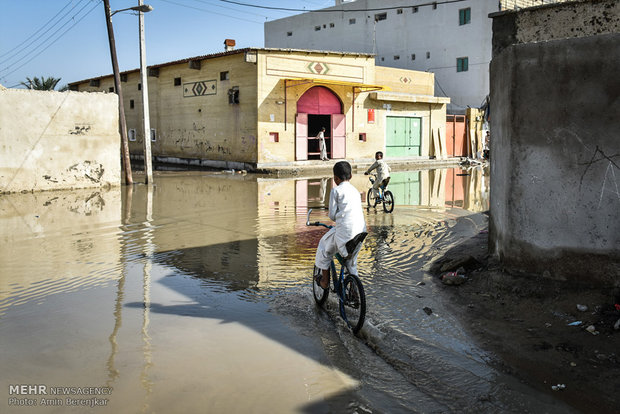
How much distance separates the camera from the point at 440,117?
111 ft

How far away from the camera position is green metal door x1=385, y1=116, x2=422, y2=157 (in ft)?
102

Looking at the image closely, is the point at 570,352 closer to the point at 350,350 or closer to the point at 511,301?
the point at 511,301

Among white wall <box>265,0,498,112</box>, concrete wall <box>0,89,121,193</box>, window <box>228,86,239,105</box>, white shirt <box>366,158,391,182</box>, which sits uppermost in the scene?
white wall <box>265,0,498,112</box>

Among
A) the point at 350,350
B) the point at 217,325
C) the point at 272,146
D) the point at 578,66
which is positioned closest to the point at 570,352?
the point at 350,350

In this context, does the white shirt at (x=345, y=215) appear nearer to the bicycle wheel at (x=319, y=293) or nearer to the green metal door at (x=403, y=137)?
the bicycle wheel at (x=319, y=293)

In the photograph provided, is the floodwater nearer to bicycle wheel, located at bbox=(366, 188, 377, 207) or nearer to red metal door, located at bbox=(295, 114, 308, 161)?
bicycle wheel, located at bbox=(366, 188, 377, 207)

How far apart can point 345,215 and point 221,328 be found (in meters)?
1.64

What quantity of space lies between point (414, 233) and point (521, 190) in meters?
4.28

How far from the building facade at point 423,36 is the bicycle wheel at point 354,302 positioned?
117 feet

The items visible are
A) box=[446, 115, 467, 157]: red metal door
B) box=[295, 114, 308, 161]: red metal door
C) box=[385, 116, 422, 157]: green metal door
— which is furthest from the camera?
box=[446, 115, 467, 157]: red metal door

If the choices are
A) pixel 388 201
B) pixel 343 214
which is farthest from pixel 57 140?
pixel 343 214

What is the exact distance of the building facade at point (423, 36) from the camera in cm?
3881

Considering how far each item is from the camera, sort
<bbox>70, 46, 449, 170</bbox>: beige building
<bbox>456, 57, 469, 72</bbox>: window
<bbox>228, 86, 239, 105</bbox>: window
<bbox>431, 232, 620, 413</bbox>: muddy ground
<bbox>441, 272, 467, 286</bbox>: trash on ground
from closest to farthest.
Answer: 1. <bbox>431, 232, 620, 413</bbox>: muddy ground
2. <bbox>441, 272, 467, 286</bbox>: trash on ground
3. <bbox>70, 46, 449, 170</bbox>: beige building
4. <bbox>228, 86, 239, 105</bbox>: window
5. <bbox>456, 57, 469, 72</bbox>: window

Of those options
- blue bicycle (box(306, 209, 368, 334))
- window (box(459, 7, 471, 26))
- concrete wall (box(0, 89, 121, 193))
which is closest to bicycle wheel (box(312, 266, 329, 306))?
blue bicycle (box(306, 209, 368, 334))
